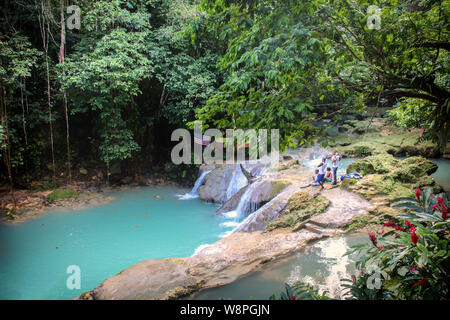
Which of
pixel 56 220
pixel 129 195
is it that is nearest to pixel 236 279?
pixel 56 220

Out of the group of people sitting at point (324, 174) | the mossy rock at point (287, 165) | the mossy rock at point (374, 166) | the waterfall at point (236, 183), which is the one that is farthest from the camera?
the waterfall at point (236, 183)

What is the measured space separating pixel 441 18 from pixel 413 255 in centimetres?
284

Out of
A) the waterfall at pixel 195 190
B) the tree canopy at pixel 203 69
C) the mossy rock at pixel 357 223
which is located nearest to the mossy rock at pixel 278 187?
the tree canopy at pixel 203 69

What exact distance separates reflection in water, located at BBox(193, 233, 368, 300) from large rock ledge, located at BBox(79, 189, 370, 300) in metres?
0.19

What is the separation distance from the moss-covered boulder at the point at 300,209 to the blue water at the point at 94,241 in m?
2.27

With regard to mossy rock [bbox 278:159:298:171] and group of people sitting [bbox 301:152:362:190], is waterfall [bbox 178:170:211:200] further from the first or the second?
group of people sitting [bbox 301:152:362:190]

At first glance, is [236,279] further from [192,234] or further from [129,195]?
[129,195]

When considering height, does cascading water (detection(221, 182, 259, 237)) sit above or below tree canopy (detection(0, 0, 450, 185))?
below

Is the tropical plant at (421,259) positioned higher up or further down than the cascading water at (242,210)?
higher up

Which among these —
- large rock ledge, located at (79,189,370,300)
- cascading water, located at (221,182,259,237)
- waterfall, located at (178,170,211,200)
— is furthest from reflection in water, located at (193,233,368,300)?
waterfall, located at (178,170,211,200)

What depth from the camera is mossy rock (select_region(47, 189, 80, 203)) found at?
411 inches

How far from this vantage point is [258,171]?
10.7 m

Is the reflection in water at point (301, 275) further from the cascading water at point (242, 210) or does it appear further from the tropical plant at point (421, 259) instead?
the cascading water at point (242, 210)

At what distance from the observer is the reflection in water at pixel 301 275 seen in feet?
13.1
